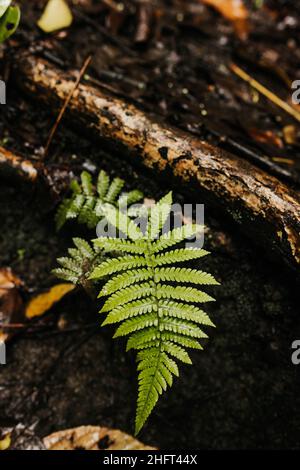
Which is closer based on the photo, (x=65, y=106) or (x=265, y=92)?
(x=65, y=106)

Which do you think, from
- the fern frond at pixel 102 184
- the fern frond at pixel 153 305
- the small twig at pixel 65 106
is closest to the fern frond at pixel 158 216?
the fern frond at pixel 153 305

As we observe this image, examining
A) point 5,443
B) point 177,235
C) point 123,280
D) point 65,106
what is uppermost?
point 65,106

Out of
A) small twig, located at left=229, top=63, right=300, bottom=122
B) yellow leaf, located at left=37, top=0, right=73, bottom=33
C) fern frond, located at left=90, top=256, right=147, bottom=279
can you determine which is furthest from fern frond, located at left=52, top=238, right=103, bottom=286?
small twig, located at left=229, top=63, right=300, bottom=122

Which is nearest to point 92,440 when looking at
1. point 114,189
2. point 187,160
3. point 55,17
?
point 114,189

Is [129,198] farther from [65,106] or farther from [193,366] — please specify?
[193,366]

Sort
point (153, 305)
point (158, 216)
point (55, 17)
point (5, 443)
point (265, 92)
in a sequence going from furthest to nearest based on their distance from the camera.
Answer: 1. point (265, 92)
2. point (55, 17)
3. point (5, 443)
4. point (158, 216)
5. point (153, 305)

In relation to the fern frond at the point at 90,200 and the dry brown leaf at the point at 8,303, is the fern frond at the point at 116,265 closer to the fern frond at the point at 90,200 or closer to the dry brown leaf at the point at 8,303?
the fern frond at the point at 90,200

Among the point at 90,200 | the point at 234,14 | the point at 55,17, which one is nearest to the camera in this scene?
the point at 90,200
